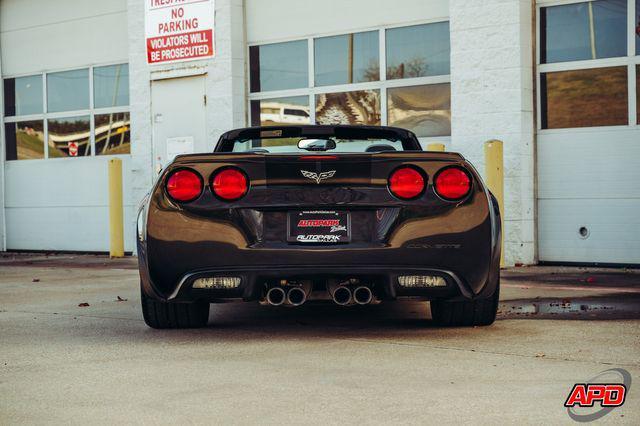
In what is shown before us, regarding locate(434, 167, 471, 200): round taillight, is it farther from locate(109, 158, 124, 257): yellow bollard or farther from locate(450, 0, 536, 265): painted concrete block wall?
locate(109, 158, 124, 257): yellow bollard

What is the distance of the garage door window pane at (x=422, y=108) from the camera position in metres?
12.6

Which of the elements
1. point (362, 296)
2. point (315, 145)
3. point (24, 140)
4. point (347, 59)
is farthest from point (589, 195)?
point (24, 140)

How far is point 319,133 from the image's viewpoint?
6102mm

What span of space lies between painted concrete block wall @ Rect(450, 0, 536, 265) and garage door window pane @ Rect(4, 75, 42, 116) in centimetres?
809

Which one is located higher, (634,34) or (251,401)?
(634,34)

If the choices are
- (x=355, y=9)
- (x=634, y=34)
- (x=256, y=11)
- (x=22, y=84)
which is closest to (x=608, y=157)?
(x=634, y=34)

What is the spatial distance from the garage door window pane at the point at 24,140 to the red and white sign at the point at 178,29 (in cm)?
304

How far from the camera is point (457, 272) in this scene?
202 inches

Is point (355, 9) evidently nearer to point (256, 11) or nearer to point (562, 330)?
point (256, 11)

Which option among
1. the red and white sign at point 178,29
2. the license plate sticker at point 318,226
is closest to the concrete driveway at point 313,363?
the license plate sticker at point 318,226

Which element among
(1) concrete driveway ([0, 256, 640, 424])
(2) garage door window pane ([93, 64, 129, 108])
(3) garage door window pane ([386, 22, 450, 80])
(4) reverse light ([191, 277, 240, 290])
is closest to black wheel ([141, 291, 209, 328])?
(1) concrete driveway ([0, 256, 640, 424])

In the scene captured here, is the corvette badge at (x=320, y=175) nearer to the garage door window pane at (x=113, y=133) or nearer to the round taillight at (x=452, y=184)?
the round taillight at (x=452, y=184)

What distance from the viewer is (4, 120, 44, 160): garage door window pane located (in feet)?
55.8

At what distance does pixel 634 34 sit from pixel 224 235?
739 cm
